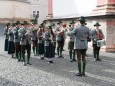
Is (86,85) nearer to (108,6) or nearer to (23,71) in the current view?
(23,71)

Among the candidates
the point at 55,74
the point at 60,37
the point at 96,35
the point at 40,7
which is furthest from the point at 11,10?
the point at 55,74

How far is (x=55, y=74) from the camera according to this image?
10.6m

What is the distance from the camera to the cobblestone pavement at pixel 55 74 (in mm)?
9242

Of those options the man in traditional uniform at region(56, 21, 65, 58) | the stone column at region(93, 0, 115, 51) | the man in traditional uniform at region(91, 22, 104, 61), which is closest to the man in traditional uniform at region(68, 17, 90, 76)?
the man in traditional uniform at region(91, 22, 104, 61)

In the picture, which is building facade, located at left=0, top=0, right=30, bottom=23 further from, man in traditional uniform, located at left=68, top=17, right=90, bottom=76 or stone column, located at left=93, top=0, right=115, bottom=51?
man in traditional uniform, located at left=68, top=17, right=90, bottom=76

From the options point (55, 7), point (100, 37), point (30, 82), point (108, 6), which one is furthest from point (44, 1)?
point (30, 82)

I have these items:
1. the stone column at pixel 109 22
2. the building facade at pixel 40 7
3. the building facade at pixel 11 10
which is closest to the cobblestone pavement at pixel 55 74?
the stone column at pixel 109 22

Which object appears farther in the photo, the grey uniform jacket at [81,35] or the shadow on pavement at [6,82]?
the grey uniform jacket at [81,35]

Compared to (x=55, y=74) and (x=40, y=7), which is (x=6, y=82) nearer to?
(x=55, y=74)

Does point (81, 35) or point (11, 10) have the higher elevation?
point (11, 10)

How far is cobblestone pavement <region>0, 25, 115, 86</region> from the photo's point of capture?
30.3 feet

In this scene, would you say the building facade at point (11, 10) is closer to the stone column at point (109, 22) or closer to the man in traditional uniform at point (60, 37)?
the stone column at point (109, 22)

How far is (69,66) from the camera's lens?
12.5 m

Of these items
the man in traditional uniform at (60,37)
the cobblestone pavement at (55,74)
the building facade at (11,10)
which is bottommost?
the cobblestone pavement at (55,74)
